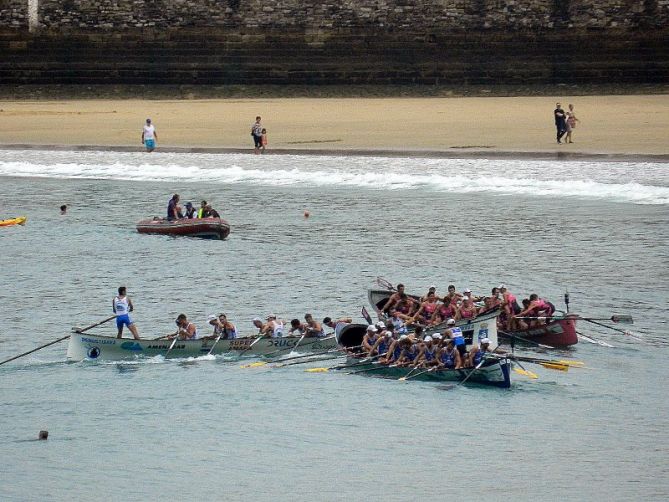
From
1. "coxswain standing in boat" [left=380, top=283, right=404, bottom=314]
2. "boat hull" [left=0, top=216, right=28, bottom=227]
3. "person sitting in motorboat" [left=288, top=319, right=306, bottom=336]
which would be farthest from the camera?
"boat hull" [left=0, top=216, right=28, bottom=227]

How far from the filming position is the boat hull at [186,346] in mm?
28984

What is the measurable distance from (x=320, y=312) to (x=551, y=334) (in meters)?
6.33

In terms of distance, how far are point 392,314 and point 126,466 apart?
8.38 m

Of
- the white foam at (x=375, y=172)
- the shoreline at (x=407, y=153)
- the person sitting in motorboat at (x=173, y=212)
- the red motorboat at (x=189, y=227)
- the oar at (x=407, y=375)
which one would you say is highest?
the shoreline at (x=407, y=153)

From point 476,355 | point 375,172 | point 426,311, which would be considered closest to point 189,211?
point 375,172

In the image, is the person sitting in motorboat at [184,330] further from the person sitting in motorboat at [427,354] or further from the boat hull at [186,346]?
the person sitting in motorboat at [427,354]

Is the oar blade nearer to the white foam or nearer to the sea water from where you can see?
the sea water

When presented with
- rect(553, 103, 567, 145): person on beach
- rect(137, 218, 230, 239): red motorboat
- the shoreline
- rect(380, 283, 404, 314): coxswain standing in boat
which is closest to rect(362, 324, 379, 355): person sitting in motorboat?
rect(380, 283, 404, 314): coxswain standing in boat

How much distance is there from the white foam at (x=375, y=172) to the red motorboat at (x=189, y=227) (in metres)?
8.90

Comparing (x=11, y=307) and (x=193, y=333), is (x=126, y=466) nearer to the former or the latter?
(x=193, y=333)

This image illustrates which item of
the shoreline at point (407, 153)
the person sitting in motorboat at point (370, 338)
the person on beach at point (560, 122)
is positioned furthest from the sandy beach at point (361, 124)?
the person sitting in motorboat at point (370, 338)

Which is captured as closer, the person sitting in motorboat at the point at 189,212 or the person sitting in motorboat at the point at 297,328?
the person sitting in motorboat at the point at 297,328

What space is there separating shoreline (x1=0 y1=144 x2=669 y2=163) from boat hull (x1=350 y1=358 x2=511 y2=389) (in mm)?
21535

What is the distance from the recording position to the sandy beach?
50.8 meters
